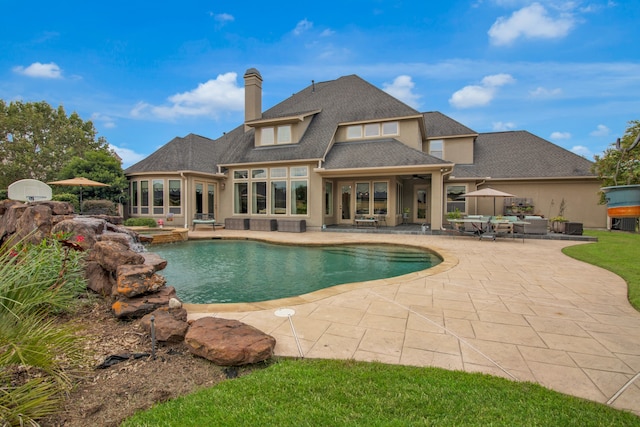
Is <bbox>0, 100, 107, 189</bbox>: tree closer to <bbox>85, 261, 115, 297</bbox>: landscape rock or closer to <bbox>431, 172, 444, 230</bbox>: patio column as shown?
<bbox>85, 261, 115, 297</bbox>: landscape rock

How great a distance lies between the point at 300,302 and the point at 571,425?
9.93ft

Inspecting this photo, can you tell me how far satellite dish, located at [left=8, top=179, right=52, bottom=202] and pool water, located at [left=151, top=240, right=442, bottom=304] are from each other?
133 inches

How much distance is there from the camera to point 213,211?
1739 centimetres

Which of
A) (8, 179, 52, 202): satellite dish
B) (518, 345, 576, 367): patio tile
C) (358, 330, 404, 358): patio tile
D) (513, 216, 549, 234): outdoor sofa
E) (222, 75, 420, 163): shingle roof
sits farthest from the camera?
(222, 75, 420, 163): shingle roof

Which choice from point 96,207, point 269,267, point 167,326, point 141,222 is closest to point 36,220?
point 269,267

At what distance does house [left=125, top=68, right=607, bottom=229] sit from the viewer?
15.1m

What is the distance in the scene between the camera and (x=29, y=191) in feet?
25.2

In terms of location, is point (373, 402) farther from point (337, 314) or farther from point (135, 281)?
point (135, 281)

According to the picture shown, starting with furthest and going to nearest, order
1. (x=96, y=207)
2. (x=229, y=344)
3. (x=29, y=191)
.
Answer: (x=96, y=207)
(x=29, y=191)
(x=229, y=344)

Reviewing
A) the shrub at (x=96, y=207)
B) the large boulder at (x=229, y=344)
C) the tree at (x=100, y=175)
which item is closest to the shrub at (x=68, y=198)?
the shrub at (x=96, y=207)

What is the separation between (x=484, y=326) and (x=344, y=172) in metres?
11.4

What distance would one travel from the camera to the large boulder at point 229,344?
2564mm

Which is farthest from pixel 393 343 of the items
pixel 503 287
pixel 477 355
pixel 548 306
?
pixel 503 287

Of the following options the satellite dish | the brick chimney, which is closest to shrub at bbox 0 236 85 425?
the satellite dish
